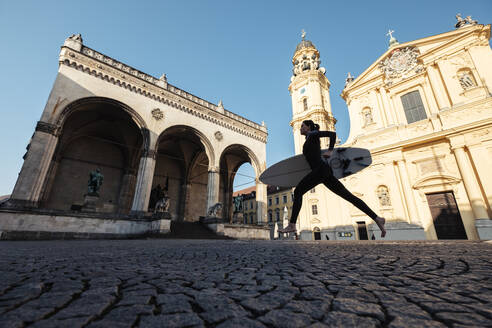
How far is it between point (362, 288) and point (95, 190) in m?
14.1

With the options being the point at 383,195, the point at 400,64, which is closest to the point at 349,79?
the point at 400,64

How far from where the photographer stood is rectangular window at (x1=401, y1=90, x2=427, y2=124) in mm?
15266

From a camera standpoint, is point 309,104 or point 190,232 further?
point 309,104

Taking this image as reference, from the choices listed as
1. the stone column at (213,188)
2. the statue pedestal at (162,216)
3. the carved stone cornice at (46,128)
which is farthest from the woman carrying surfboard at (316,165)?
the carved stone cornice at (46,128)

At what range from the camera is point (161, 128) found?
14.7 metres

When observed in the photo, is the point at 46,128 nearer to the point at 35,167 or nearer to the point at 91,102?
the point at 35,167

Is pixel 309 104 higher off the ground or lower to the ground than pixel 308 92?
lower

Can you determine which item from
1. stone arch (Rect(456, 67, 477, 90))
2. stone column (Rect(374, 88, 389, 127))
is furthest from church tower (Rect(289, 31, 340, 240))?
stone arch (Rect(456, 67, 477, 90))

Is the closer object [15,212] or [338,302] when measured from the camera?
[338,302]

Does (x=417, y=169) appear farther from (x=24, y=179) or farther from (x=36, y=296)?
(x=24, y=179)

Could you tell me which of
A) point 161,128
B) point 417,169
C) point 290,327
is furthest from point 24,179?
point 417,169

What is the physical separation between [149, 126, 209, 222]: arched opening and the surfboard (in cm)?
1616

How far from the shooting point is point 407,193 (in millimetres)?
13805

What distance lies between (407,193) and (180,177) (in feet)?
62.0
